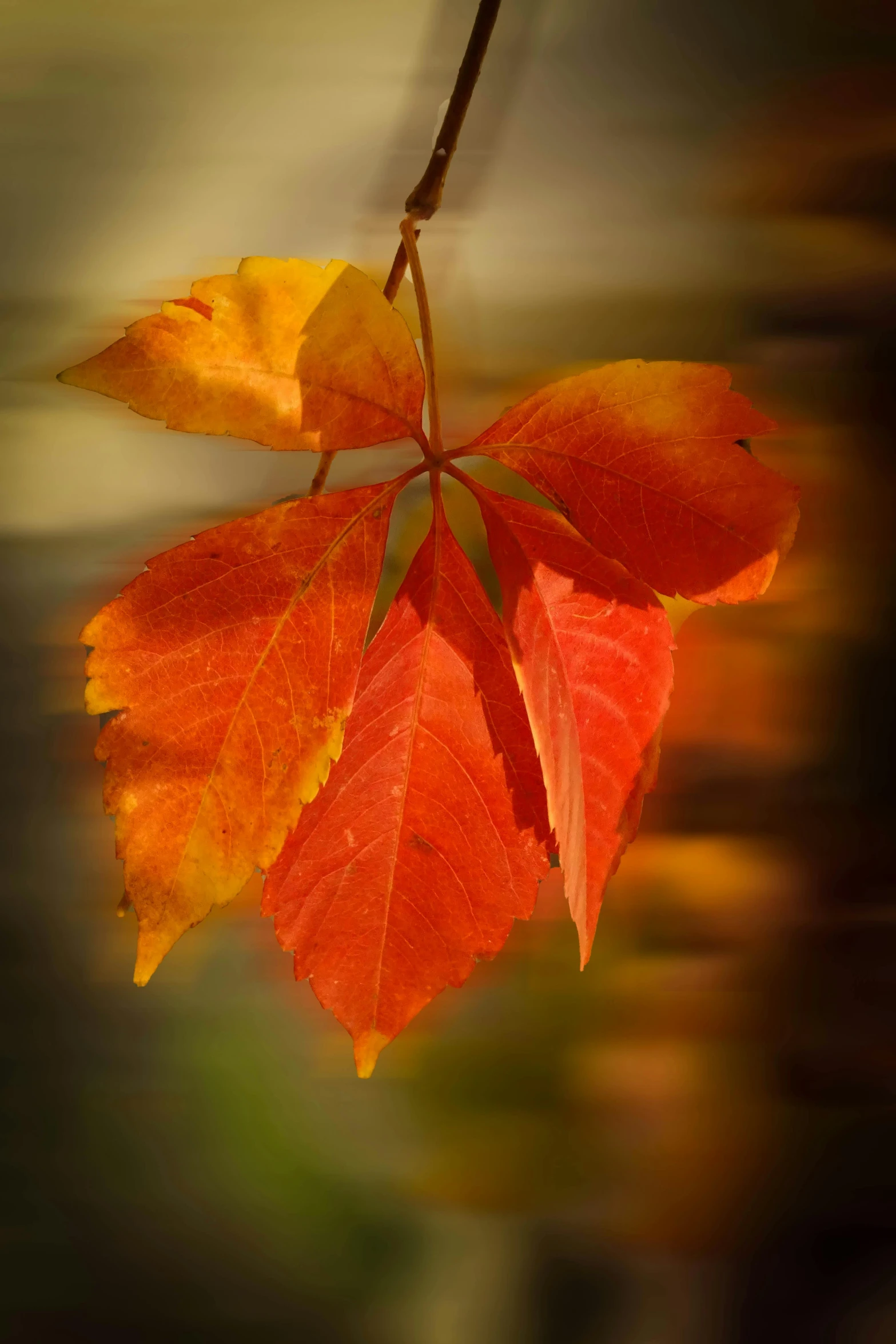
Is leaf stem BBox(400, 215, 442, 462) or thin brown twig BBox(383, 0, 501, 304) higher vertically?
thin brown twig BBox(383, 0, 501, 304)

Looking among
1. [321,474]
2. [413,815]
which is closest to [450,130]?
[321,474]

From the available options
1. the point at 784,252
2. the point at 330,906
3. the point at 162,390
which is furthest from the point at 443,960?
the point at 784,252

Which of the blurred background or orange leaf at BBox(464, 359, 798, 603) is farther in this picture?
the blurred background

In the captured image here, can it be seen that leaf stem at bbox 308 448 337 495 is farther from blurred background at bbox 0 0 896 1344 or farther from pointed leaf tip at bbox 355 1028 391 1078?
pointed leaf tip at bbox 355 1028 391 1078

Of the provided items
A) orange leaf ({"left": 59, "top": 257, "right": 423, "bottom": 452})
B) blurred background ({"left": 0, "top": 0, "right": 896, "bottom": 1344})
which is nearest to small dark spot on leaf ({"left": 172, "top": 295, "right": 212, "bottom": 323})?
orange leaf ({"left": 59, "top": 257, "right": 423, "bottom": 452})

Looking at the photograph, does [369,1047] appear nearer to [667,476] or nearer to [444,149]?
[667,476]

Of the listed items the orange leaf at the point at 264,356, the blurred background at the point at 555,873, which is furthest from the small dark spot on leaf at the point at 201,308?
the blurred background at the point at 555,873
